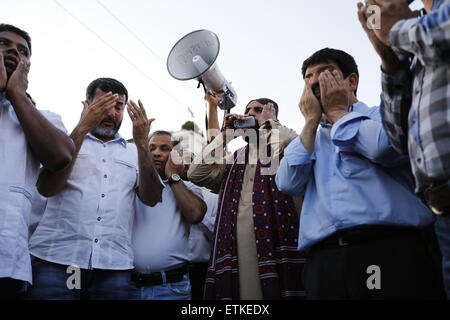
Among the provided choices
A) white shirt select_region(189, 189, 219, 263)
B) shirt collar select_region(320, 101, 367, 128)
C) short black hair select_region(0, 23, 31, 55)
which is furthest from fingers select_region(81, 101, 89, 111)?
shirt collar select_region(320, 101, 367, 128)

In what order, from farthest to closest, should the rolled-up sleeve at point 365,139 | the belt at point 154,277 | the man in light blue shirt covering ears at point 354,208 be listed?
the belt at point 154,277
the rolled-up sleeve at point 365,139
the man in light blue shirt covering ears at point 354,208

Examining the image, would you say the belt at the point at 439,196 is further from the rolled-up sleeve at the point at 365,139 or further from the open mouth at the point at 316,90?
the open mouth at the point at 316,90

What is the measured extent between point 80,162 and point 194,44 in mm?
1738

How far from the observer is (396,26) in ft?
4.83

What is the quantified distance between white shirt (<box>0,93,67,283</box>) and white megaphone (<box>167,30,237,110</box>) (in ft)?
6.22

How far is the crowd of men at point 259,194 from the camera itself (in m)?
1.56

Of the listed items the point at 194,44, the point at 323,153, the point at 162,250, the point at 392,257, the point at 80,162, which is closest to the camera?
the point at 392,257

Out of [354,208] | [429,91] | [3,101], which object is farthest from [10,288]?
[429,91]

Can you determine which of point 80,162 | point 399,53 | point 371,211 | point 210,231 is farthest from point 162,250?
point 399,53

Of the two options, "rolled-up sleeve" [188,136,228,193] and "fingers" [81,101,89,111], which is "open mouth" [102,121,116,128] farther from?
"rolled-up sleeve" [188,136,228,193]

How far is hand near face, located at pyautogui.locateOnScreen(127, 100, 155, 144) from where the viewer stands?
2812 millimetres

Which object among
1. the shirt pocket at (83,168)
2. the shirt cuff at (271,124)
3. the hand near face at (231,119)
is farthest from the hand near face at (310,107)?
the shirt pocket at (83,168)

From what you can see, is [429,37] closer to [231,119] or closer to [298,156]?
[298,156]
